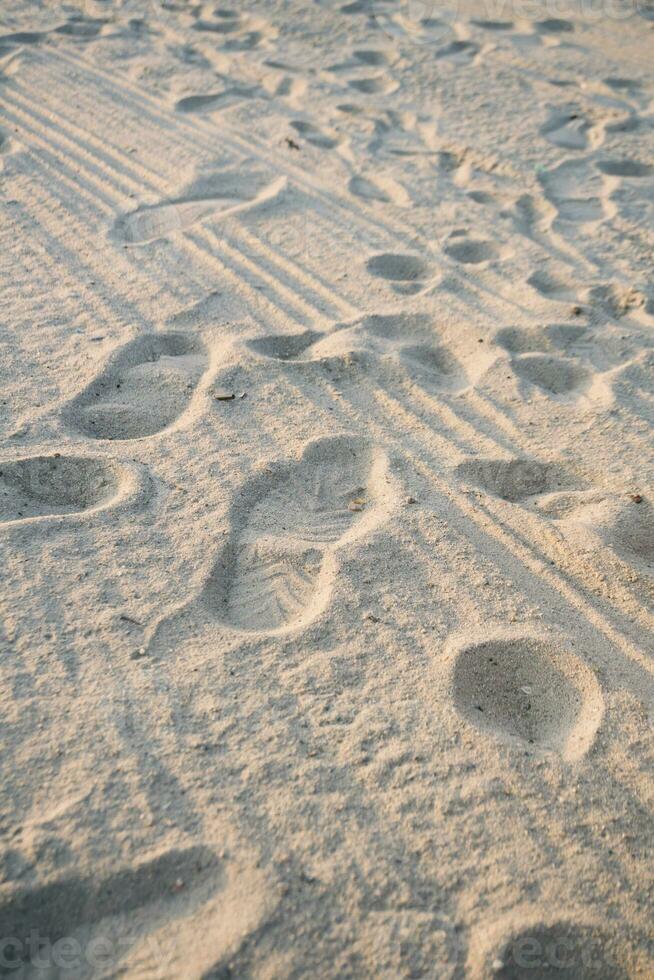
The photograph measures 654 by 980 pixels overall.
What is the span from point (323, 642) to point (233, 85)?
418 centimetres

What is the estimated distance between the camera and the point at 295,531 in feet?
7.12

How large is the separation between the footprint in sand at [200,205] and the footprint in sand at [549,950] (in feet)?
9.36

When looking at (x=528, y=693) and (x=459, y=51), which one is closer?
(x=528, y=693)

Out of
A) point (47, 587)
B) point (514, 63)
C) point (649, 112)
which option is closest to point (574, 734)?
point (47, 587)

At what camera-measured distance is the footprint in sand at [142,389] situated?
98.0 inches

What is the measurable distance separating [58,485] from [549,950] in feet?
5.17

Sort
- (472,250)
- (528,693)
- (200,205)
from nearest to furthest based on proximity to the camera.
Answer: (528,693)
(472,250)
(200,205)

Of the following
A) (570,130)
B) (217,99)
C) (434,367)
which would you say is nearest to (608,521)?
(434,367)

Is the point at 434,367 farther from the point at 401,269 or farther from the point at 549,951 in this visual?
the point at 549,951

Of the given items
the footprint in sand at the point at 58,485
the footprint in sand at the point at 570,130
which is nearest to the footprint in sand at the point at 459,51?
the footprint in sand at the point at 570,130

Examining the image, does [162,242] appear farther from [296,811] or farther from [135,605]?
[296,811]

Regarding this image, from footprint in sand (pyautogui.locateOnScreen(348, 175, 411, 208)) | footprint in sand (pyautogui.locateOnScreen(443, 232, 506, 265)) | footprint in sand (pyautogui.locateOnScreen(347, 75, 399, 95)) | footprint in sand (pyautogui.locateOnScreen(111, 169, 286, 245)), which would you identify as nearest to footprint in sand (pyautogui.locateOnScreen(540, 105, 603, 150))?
footprint in sand (pyautogui.locateOnScreen(347, 75, 399, 95))

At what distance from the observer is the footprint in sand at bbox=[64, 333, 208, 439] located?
249 centimetres

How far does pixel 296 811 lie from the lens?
5.09ft
